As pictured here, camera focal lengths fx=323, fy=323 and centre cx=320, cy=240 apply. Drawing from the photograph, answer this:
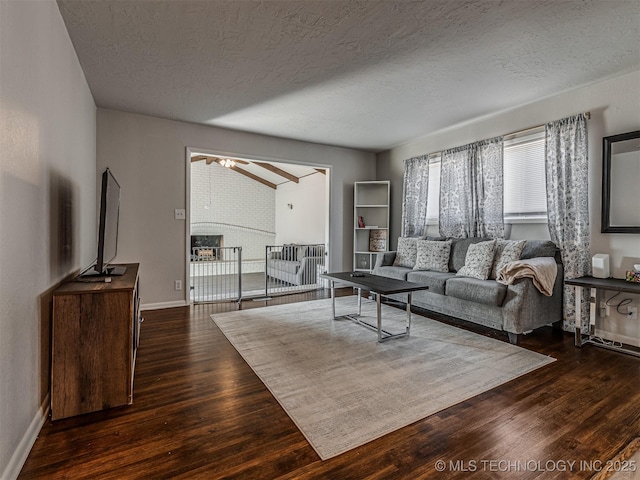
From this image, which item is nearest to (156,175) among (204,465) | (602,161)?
(204,465)

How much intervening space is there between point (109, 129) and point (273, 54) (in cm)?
253

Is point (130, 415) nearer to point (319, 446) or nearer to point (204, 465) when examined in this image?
point (204, 465)

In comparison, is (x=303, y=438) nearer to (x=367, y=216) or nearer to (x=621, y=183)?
(x=621, y=183)

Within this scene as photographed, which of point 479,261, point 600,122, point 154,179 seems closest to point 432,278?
Result: point 479,261

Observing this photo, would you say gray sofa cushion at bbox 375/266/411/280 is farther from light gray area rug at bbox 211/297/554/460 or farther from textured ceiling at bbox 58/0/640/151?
textured ceiling at bbox 58/0/640/151

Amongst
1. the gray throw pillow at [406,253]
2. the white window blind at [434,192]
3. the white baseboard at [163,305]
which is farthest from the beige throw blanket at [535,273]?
the white baseboard at [163,305]

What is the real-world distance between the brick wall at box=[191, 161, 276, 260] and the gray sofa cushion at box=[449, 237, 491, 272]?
20.2 feet

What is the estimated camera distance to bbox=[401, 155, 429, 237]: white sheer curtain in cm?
502

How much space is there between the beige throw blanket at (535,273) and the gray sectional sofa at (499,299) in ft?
0.15

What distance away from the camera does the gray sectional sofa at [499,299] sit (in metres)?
2.98

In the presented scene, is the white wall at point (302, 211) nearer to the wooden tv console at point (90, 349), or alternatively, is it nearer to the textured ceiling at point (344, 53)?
the textured ceiling at point (344, 53)

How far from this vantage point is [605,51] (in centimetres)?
260

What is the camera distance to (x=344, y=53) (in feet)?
8.69

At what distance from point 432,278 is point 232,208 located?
22.3 ft
